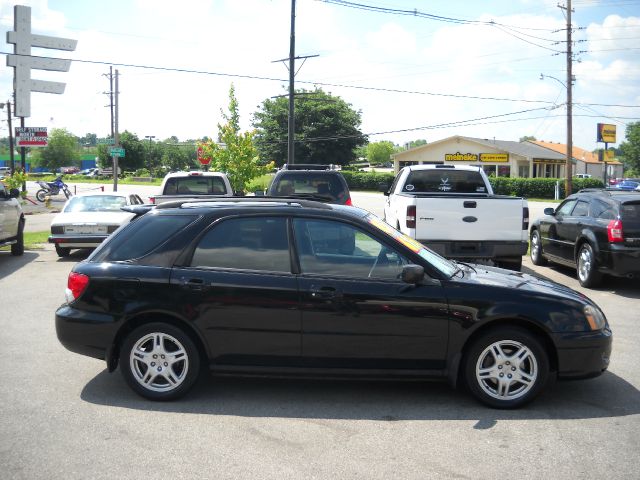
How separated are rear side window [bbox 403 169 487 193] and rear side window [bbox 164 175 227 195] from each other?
15.2ft

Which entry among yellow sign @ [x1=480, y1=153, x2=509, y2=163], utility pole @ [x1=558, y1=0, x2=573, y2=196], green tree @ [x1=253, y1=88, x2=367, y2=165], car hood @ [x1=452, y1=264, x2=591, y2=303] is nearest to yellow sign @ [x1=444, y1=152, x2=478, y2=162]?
yellow sign @ [x1=480, y1=153, x2=509, y2=163]

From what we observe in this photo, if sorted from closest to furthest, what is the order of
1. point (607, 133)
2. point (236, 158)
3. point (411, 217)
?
point (411, 217), point (236, 158), point (607, 133)

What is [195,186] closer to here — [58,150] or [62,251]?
[62,251]

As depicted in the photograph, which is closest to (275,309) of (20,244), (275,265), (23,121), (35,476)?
(275,265)

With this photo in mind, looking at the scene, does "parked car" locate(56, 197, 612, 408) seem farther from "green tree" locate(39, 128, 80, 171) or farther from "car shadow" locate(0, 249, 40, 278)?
"green tree" locate(39, 128, 80, 171)

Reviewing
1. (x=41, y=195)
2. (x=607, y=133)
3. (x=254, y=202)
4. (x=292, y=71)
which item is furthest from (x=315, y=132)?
(x=254, y=202)

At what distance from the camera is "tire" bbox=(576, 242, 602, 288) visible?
34.8ft

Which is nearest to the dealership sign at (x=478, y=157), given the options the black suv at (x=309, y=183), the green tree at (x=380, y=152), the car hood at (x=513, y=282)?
the black suv at (x=309, y=183)

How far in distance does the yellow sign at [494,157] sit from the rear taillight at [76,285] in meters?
59.8

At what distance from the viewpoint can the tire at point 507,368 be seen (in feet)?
16.8

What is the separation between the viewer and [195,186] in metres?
15.1

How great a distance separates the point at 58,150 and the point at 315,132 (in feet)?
187

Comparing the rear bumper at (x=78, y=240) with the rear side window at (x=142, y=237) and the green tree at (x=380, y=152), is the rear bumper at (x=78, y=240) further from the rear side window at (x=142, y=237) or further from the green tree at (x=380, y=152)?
the green tree at (x=380, y=152)

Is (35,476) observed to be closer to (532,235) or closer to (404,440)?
(404,440)
